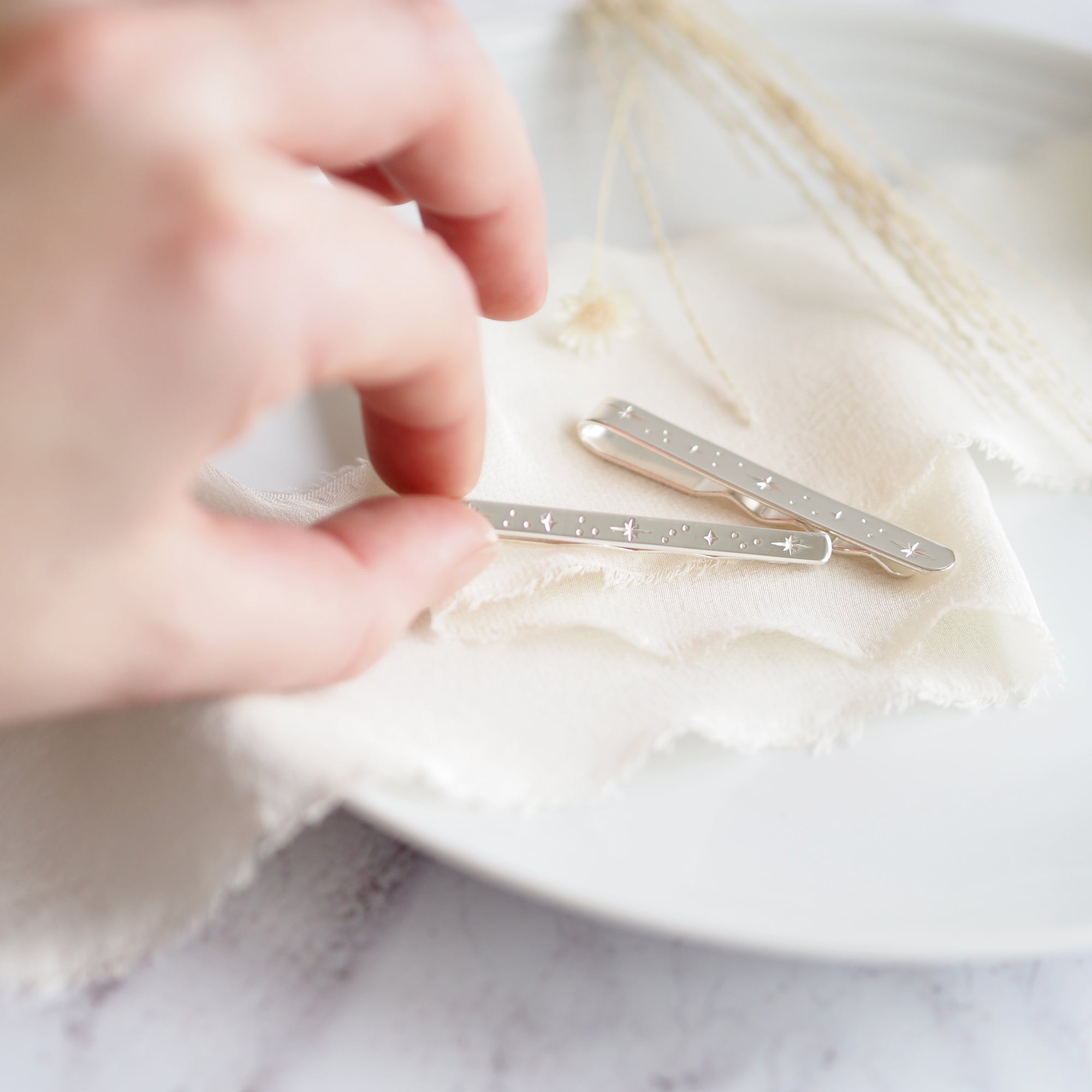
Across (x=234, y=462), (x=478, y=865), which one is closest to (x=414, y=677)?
(x=478, y=865)

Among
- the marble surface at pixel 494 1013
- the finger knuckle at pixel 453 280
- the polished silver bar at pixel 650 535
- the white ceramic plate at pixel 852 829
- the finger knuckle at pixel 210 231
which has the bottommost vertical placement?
the marble surface at pixel 494 1013

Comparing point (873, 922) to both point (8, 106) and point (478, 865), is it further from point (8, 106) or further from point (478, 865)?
point (8, 106)

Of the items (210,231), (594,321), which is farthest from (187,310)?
(594,321)

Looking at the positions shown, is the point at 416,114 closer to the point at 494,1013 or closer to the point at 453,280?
the point at 453,280

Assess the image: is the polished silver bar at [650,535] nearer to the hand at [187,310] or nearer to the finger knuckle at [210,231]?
the hand at [187,310]

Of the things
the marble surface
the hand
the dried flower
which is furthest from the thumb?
the dried flower

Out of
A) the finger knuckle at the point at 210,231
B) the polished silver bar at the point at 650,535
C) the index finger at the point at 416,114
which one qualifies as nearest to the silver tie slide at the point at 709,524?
the polished silver bar at the point at 650,535

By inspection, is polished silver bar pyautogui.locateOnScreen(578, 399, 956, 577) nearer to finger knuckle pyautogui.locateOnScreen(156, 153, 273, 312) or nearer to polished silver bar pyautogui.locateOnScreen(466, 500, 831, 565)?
polished silver bar pyautogui.locateOnScreen(466, 500, 831, 565)
